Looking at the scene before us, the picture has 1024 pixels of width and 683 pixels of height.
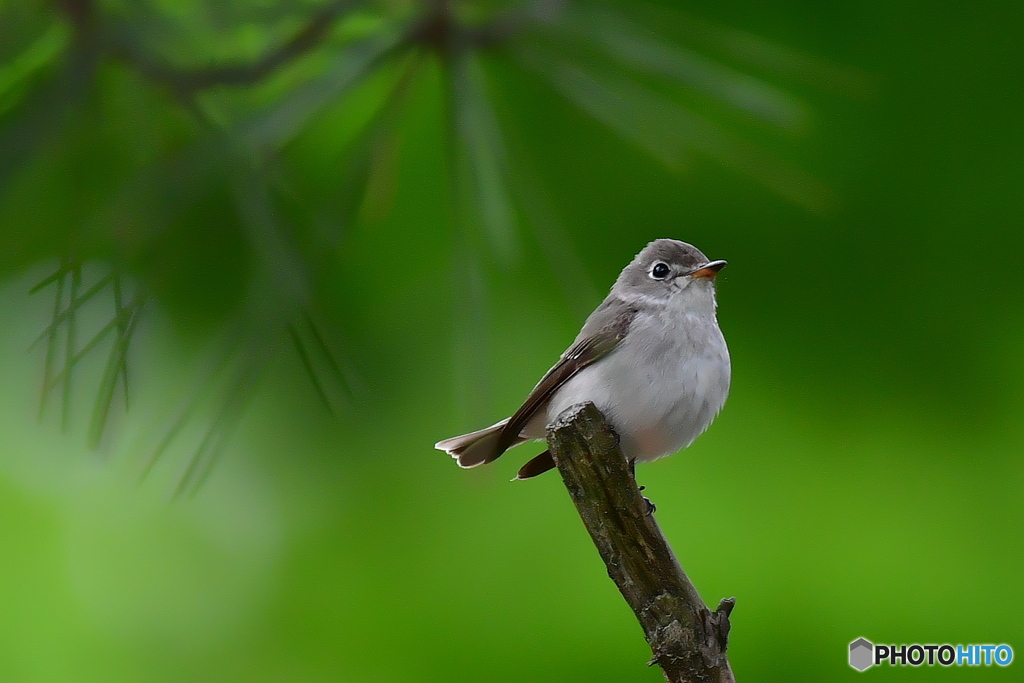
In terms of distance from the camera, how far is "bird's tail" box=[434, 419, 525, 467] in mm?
1947

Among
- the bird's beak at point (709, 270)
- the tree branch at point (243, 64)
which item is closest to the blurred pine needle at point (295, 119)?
the tree branch at point (243, 64)

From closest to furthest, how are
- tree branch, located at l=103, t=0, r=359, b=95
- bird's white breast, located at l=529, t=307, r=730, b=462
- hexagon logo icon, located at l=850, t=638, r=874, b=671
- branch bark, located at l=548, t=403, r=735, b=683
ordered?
tree branch, located at l=103, t=0, r=359, b=95 → branch bark, located at l=548, t=403, r=735, b=683 → bird's white breast, located at l=529, t=307, r=730, b=462 → hexagon logo icon, located at l=850, t=638, r=874, b=671

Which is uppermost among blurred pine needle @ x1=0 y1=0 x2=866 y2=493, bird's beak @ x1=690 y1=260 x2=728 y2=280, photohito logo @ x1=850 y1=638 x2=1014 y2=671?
bird's beak @ x1=690 y1=260 x2=728 y2=280

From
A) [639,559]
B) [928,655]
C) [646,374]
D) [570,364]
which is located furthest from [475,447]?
[928,655]

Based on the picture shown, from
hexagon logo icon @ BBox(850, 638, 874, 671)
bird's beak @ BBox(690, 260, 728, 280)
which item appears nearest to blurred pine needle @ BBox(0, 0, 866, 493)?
bird's beak @ BBox(690, 260, 728, 280)

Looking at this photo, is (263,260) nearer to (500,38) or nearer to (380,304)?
(500,38)

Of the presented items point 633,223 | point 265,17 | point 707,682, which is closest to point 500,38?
point 265,17

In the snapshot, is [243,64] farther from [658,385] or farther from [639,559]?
[658,385]

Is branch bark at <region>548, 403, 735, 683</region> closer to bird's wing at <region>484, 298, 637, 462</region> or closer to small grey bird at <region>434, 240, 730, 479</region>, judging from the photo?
small grey bird at <region>434, 240, 730, 479</region>

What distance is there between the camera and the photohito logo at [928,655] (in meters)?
2.40

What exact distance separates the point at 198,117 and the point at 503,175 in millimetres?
364

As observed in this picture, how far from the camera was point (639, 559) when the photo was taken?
60.2 inches

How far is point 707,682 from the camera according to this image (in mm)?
1513

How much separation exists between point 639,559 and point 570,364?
53 cm
